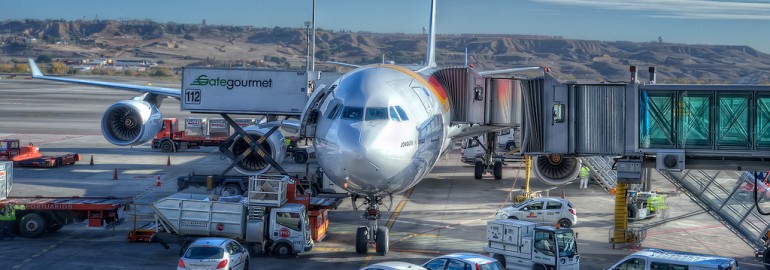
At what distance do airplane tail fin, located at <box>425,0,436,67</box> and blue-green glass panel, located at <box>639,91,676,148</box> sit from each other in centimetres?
1321

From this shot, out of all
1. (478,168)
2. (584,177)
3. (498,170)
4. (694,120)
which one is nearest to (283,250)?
(694,120)

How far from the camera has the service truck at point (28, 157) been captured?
39.4 m

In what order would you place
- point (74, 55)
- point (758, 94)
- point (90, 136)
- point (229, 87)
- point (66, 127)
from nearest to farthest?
point (758, 94) → point (229, 87) → point (90, 136) → point (66, 127) → point (74, 55)

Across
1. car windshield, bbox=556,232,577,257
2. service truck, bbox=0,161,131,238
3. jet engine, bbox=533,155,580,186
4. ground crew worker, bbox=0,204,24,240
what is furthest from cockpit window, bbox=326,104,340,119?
jet engine, bbox=533,155,580,186

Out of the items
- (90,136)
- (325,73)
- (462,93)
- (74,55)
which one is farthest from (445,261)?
(74,55)

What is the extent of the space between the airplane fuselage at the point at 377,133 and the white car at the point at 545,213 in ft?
18.7

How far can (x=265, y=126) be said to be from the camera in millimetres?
33719

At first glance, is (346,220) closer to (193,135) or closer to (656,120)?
(656,120)

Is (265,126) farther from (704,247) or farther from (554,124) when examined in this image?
(704,247)

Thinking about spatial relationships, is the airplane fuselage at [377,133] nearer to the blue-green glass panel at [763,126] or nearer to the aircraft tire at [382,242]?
the aircraft tire at [382,242]

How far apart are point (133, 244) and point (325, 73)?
966cm

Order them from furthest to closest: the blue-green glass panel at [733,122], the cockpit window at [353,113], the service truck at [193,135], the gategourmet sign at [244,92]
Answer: the service truck at [193,135] → the gategourmet sign at [244,92] → the blue-green glass panel at [733,122] → the cockpit window at [353,113]

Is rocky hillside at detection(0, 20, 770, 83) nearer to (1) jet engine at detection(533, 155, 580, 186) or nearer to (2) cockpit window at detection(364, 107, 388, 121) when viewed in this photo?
(1) jet engine at detection(533, 155, 580, 186)

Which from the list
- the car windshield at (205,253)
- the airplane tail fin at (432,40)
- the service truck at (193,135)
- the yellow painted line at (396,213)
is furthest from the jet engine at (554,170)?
the service truck at (193,135)
